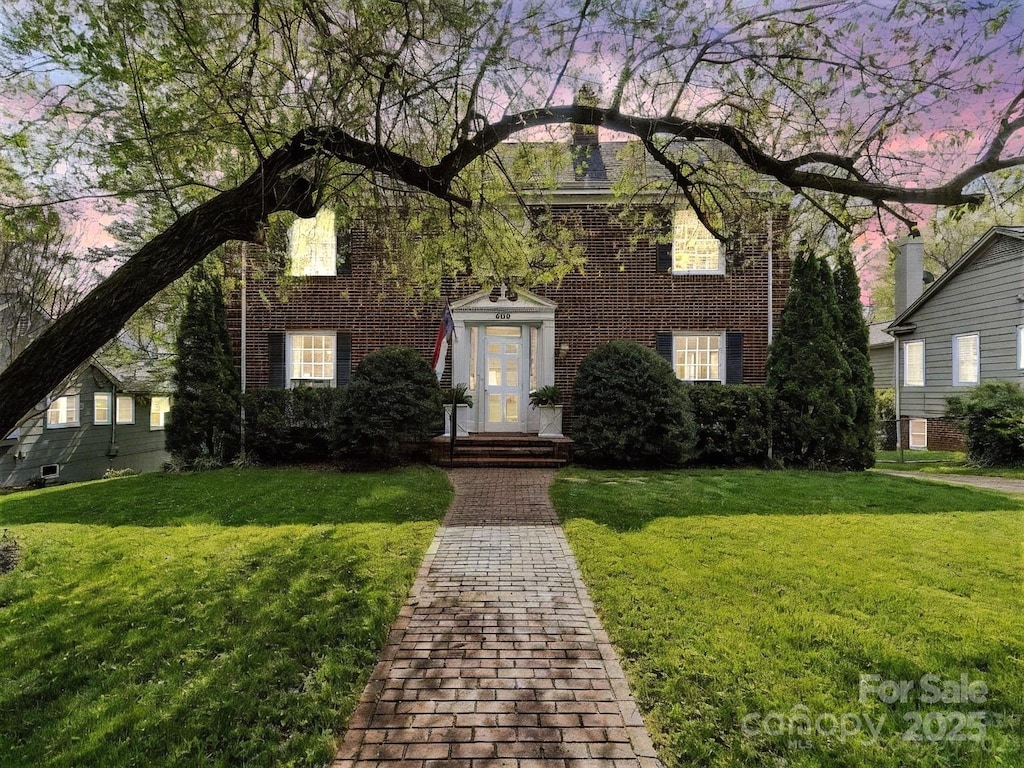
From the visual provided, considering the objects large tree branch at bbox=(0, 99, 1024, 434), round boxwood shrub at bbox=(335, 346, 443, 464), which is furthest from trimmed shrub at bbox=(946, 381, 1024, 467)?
round boxwood shrub at bbox=(335, 346, 443, 464)

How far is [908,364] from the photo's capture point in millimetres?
16125

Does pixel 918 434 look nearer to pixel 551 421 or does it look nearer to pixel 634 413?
pixel 634 413

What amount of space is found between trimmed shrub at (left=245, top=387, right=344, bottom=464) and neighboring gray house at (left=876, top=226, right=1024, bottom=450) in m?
14.0

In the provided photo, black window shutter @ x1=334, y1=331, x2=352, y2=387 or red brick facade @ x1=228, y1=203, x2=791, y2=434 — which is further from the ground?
red brick facade @ x1=228, y1=203, x2=791, y2=434

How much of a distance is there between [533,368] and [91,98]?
8.81m

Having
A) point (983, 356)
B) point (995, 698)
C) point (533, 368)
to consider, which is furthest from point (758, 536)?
point (983, 356)

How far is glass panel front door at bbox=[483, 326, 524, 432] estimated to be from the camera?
11750mm

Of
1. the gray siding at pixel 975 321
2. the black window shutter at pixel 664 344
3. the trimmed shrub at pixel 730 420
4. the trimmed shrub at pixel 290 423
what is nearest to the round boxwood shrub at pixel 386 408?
the trimmed shrub at pixel 290 423

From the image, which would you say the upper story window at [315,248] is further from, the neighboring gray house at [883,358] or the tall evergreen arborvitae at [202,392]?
the neighboring gray house at [883,358]

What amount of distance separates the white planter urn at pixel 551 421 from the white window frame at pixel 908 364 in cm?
1291

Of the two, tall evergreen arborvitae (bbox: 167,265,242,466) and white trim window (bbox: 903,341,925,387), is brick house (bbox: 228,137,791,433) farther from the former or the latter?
white trim window (bbox: 903,341,925,387)

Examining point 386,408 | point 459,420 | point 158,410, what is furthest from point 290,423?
point 158,410

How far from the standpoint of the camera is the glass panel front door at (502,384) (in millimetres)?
11750

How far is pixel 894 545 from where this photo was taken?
5.00 m
